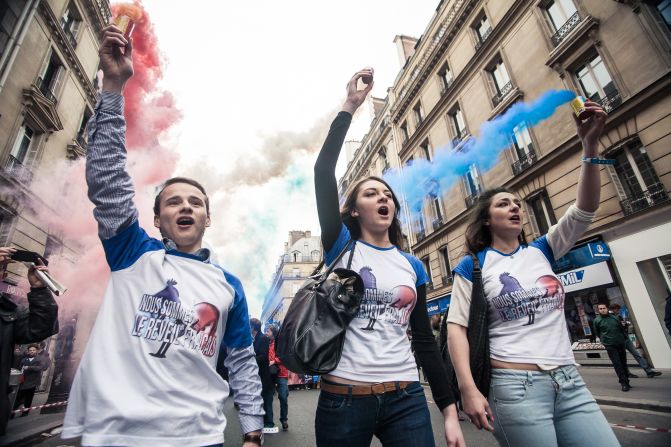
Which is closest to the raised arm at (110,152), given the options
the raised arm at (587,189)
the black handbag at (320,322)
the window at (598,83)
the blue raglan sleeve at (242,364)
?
the blue raglan sleeve at (242,364)

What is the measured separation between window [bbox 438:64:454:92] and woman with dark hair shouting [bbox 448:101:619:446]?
57.5ft

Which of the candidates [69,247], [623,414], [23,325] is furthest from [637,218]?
[69,247]

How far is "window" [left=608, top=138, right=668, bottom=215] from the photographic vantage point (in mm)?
9461

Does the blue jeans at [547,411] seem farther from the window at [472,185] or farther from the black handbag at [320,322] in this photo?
the window at [472,185]

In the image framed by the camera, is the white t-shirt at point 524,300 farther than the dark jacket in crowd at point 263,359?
No

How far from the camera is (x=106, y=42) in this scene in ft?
5.18

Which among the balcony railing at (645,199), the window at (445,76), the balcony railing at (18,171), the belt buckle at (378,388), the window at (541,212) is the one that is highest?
the window at (445,76)

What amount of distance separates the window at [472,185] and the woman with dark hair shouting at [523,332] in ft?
44.5

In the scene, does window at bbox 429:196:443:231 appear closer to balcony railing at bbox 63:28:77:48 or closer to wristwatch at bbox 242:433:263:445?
wristwatch at bbox 242:433:263:445

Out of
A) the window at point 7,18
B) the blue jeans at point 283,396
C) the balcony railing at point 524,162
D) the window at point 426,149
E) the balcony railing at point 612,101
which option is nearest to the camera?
the window at point 7,18

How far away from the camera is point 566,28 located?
11648 millimetres

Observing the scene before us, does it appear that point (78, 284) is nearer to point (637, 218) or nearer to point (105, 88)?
point (105, 88)

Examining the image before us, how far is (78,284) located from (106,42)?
12725 mm

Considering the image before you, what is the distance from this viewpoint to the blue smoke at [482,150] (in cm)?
1198
